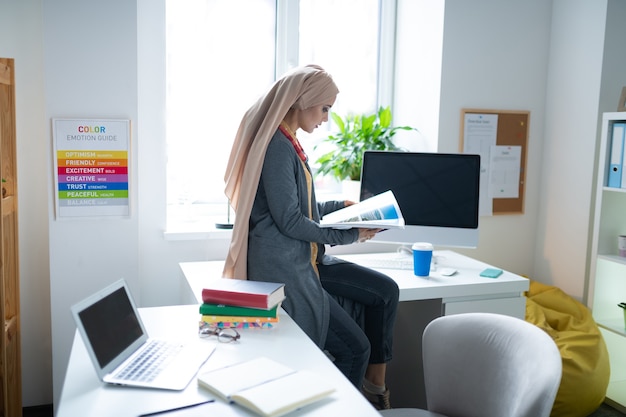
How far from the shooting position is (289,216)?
2.15 m

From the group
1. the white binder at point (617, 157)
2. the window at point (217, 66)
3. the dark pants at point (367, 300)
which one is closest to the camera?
the dark pants at point (367, 300)

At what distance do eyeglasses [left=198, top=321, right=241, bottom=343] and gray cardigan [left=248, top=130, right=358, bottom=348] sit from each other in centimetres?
42

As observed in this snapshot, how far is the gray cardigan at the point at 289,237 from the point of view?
217cm

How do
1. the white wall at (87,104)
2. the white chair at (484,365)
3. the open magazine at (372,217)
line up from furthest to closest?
1. the white wall at (87,104)
2. the open magazine at (372,217)
3. the white chair at (484,365)

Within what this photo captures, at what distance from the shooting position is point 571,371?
9.29ft

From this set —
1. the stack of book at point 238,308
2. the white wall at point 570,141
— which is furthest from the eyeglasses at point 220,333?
the white wall at point 570,141

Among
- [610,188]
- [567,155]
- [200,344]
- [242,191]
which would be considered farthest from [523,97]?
[200,344]

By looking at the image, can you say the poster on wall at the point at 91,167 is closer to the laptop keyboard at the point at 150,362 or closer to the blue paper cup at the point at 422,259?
the laptop keyboard at the point at 150,362

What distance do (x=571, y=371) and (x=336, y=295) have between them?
4.03 feet

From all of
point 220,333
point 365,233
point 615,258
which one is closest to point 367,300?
point 365,233

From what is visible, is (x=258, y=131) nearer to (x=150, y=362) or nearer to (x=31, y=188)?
(x=150, y=362)

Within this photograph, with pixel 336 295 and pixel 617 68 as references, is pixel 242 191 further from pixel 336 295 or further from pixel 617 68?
pixel 617 68

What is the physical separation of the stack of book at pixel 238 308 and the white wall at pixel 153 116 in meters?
1.06

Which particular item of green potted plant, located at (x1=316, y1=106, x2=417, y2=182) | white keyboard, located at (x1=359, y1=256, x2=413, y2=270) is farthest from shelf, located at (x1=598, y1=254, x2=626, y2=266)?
green potted plant, located at (x1=316, y1=106, x2=417, y2=182)
